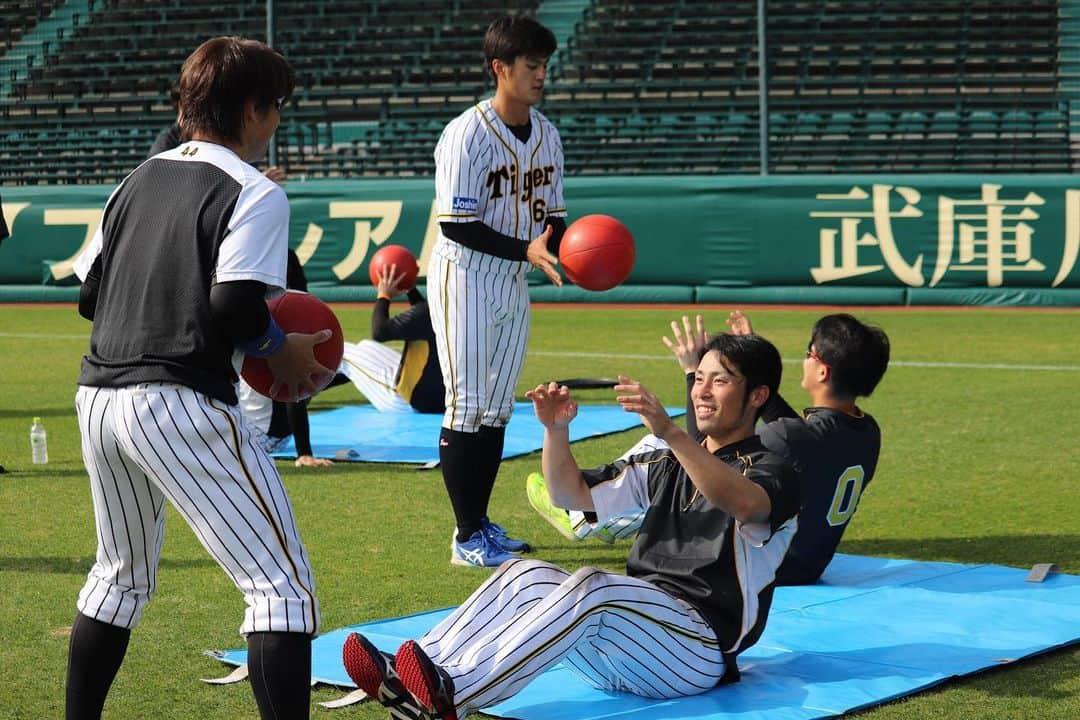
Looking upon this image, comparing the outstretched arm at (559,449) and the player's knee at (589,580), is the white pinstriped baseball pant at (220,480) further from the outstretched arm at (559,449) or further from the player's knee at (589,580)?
the outstretched arm at (559,449)

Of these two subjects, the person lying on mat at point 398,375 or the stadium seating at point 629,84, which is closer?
the person lying on mat at point 398,375

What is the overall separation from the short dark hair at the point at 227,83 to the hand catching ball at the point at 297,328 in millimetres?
454

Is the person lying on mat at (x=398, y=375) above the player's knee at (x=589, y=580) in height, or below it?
below

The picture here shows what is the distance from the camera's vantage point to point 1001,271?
15.6 m

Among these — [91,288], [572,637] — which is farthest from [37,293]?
[572,637]

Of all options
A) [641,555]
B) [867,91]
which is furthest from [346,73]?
[641,555]

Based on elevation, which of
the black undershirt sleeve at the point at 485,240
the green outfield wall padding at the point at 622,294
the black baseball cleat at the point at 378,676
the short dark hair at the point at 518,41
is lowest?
the green outfield wall padding at the point at 622,294

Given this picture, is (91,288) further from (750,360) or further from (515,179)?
(515,179)

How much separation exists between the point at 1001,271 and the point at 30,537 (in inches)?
451

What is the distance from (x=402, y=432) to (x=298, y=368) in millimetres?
6051

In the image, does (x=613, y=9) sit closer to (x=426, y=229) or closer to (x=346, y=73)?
(x=346, y=73)

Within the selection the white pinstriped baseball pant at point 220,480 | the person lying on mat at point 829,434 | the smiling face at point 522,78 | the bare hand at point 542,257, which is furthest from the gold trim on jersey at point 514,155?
the white pinstriped baseball pant at point 220,480

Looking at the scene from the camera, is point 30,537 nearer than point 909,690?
No

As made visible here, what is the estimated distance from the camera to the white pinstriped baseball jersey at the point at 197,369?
3.41 metres
